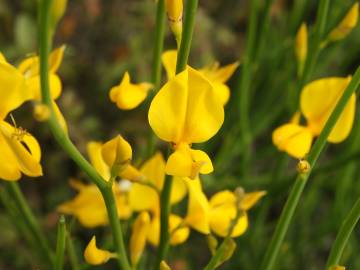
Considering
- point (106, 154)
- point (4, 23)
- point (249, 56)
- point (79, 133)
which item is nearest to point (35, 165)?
point (106, 154)

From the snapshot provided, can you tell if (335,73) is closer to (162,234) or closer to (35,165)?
(162,234)

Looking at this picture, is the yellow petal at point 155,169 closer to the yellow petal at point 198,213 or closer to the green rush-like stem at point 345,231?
the yellow petal at point 198,213

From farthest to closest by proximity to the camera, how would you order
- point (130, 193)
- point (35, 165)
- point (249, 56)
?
point (249, 56)
point (130, 193)
point (35, 165)

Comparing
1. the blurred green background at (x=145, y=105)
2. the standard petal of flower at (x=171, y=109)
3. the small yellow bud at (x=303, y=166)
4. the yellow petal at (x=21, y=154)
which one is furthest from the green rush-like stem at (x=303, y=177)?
the blurred green background at (x=145, y=105)

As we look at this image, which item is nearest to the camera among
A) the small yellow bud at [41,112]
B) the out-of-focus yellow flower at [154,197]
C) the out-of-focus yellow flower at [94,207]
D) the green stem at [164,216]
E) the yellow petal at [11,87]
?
the small yellow bud at [41,112]

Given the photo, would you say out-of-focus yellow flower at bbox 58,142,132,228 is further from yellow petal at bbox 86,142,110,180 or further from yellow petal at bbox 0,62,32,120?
yellow petal at bbox 0,62,32,120

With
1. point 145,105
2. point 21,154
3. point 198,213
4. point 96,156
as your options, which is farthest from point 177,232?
point 145,105

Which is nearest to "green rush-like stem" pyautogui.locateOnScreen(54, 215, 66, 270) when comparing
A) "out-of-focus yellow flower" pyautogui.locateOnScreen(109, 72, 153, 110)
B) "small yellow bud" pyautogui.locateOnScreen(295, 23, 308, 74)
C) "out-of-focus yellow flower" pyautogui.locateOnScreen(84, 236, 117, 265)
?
"out-of-focus yellow flower" pyautogui.locateOnScreen(84, 236, 117, 265)

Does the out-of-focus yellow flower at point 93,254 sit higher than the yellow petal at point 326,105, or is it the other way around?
the yellow petal at point 326,105

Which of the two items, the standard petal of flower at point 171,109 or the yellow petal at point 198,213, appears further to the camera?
the yellow petal at point 198,213
